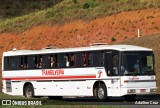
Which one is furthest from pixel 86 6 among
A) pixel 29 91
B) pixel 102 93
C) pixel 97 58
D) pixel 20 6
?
pixel 102 93

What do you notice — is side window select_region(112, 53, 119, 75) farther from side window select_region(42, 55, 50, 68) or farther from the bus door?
side window select_region(42, 55, 50, 68)

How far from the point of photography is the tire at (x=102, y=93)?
29.6m

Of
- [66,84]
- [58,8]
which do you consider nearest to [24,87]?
[66,84]

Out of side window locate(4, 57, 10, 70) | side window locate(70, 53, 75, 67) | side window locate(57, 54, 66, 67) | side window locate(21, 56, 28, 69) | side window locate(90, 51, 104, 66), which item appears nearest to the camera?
side window locate(90, 51, 104, 66)

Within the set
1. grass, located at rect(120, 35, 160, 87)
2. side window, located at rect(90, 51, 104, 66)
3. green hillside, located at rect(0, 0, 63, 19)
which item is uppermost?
green hillside, located at rect(0, 0, 63, 19)

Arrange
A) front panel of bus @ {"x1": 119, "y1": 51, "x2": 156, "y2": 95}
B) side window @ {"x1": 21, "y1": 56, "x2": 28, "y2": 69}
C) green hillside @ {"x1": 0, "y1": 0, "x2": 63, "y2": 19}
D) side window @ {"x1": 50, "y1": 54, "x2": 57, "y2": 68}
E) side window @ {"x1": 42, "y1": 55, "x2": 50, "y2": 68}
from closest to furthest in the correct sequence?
1. front panel of bus @ {"x1": 119, "y1": 51, "x2": 156, "y2": 95}
2. side window @ {"x1": 50, "y1": 54, "x2": 57, "y2": 68}
3. side window @ {"x1": 42, "y1": 55, "x2": 50, "y2": 68}
4. side window @ {"x1": 21, "y1": 56, "x2": 28, "y2": 69}
5. green hillside @ {"x1": 0, "y1": 0, "x2": 63, "y2": 19}

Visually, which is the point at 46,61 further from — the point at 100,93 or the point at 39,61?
the point at 100,93

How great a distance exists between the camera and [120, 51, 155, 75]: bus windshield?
95.2ft

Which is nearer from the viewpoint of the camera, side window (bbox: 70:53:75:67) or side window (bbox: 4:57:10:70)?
side window (bbox: 70:53:75:67)

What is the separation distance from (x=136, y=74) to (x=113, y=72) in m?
1.25

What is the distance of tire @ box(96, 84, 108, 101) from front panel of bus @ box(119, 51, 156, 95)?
1.26 meters

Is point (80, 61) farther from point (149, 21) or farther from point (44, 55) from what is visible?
point (149, 21)

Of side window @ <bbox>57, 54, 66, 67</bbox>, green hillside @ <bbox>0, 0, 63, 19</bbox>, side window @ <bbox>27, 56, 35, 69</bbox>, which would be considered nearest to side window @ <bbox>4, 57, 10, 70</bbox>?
side window @ <bbox>27, 56, 35, 69</bbox>

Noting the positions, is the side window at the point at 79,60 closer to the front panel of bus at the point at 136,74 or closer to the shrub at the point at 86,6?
the front panel of bus at the point at 136,74
